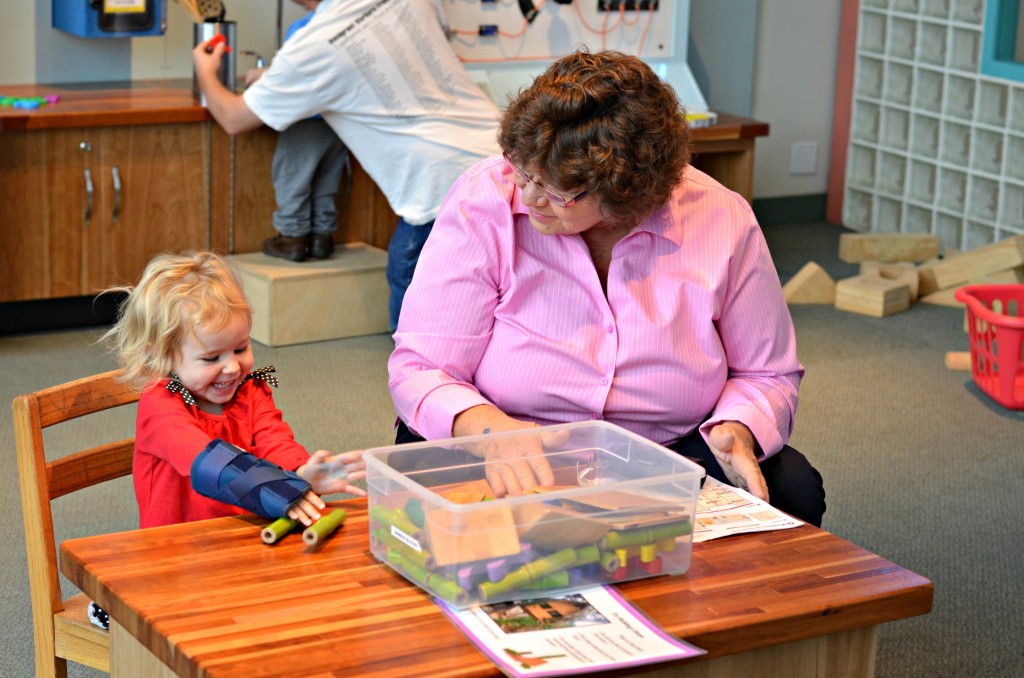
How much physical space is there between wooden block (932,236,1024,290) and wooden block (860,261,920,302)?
0.09 m

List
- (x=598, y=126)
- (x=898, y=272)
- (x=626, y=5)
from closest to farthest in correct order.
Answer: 1. (x=598, y=126)
2. (x=898, y=272)
3. (x=626, y=5)

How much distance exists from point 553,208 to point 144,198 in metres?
2.65

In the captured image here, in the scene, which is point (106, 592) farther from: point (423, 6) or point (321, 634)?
point (423, 6)

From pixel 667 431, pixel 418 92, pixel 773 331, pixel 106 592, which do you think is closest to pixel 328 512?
pixel 106 592

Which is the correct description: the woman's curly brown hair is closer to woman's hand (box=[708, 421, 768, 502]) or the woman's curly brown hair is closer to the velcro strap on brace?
woman's hand (box=[708, 421, 768, 502])

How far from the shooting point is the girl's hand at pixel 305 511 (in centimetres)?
162

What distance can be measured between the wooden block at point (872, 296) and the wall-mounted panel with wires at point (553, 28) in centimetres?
122

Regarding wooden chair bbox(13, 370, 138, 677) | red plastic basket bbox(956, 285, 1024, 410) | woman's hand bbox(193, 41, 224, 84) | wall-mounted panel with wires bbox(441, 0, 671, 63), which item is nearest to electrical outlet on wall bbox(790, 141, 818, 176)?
wall-mounted panel with wires bbox(441, 0, 671, 63)

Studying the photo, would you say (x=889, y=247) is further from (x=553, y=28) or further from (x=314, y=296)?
(x=314, y=296)

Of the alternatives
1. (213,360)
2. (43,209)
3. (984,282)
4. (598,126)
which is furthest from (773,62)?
(213,360)

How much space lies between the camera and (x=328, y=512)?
1.65 metres

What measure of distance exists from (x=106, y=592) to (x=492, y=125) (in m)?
Result: 2.92

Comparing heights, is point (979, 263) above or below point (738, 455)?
below

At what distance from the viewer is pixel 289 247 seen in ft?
14.4
